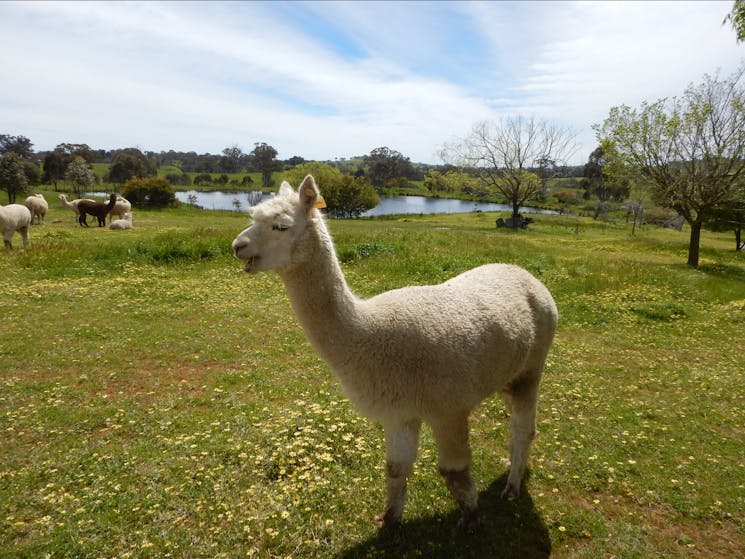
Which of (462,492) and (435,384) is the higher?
(435,384)

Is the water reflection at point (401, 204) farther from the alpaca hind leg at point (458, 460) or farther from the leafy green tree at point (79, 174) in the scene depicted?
the alpaca hind leg at point (458, 460)

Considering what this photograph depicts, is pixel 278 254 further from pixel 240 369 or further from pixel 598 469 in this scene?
Result: pixel 240 369

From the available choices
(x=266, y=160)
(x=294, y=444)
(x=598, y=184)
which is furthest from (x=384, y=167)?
(x=294, y=444)

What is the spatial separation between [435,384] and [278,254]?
175cm

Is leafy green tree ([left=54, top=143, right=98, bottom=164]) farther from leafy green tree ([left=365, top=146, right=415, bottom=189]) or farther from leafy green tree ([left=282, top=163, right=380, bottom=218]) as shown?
leafy green tree ([left=365, top=146, right=415, bottom=189])

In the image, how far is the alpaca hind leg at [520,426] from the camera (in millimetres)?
4730

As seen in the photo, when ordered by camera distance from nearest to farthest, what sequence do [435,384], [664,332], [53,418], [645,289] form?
1. [435,384]
2. [53,418]
3. [664,332]
4. [645,289]

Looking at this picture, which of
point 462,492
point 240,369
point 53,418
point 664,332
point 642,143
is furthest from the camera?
point 642,143

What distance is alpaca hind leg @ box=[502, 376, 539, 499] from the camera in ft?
15.5

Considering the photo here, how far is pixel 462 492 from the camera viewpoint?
403 cm

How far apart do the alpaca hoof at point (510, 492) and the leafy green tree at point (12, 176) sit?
151 ft

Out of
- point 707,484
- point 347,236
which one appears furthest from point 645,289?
point 347,236

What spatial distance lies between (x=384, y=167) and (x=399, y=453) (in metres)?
125

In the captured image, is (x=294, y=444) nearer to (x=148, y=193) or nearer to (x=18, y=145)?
(x=148, y=193)
